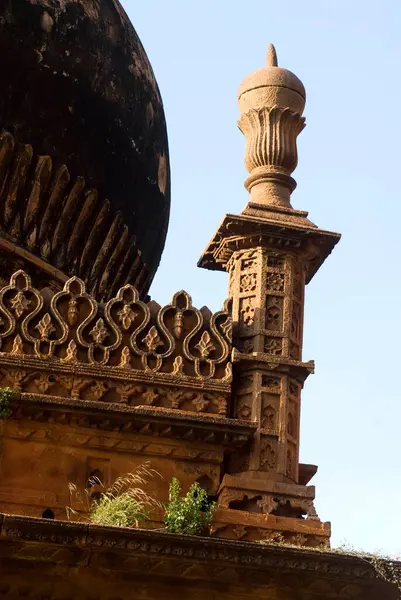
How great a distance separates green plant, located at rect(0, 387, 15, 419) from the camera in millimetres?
10422

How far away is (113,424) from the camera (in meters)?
10.6

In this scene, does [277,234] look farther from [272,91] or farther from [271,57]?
[271,57]

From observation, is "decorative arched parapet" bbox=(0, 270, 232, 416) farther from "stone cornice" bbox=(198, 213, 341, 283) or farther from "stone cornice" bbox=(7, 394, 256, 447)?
"stone cornice" bbox=(198, 213, 341, 283)

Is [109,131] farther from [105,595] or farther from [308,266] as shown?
[105,595]

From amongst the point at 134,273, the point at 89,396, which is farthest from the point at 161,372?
the point at 134,273

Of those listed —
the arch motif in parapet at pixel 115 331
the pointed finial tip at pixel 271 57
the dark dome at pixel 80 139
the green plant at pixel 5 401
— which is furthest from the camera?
the dark dome at pixel 80 139

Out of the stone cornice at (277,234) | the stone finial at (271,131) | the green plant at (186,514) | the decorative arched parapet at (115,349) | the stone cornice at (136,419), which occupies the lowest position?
the green plant at (186,514)

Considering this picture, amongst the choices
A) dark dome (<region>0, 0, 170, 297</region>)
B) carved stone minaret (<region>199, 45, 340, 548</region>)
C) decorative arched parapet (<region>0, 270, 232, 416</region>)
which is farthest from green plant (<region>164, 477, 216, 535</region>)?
dark dome (<region>0, 0, 170, 297</region>)

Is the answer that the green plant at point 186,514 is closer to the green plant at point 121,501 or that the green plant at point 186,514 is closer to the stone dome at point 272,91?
the green plant at point 121,501

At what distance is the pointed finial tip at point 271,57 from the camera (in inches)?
475

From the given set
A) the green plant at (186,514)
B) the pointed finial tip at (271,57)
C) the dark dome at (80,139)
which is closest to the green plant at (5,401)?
the green plant at (186,514)

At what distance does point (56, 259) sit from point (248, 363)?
2.55 m

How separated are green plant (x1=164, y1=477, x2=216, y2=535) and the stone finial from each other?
2.21 meters

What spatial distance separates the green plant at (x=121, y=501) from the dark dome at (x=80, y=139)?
2702 millimetres
